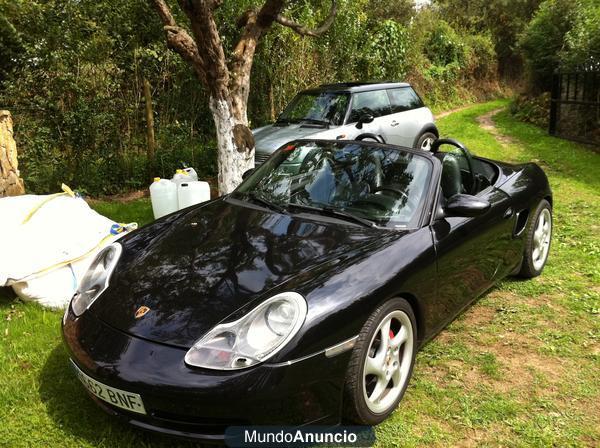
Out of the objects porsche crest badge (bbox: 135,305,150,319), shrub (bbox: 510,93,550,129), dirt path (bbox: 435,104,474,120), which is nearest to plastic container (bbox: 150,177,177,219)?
porsche crest badge (bbox: 135,305,150,319)

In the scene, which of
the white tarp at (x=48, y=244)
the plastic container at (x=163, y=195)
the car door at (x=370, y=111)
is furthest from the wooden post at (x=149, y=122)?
the white tarp at (x=48, y=244)

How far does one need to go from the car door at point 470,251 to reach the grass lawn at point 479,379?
0.33 meters

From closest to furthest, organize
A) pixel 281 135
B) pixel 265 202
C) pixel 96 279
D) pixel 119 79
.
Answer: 1. pixel 96 279
2. pixel 265 202
3. pixel 281 135
4. pixel 119 79

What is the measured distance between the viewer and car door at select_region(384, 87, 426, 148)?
9.00m

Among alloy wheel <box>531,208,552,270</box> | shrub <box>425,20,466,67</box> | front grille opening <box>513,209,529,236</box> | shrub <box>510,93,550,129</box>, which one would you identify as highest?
shrub <box>425,20,466,67</box>

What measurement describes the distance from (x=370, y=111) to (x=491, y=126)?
7.06 m

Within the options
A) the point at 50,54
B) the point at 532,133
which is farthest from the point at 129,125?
the point at 532,133

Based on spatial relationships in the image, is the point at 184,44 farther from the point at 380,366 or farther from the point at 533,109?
the point at 533,109

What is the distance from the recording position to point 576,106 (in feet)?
38.8

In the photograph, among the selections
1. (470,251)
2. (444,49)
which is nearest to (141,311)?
(470,251)

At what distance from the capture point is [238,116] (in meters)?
6.86

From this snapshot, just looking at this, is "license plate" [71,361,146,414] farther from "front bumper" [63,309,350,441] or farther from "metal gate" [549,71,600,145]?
"metal gate" [549,71,600,145]

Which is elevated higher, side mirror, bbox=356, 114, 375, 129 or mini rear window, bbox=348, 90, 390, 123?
mini rear window, bbox=348, 90, 390, 123

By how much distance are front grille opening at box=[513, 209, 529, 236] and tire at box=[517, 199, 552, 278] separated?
3.4 inches
